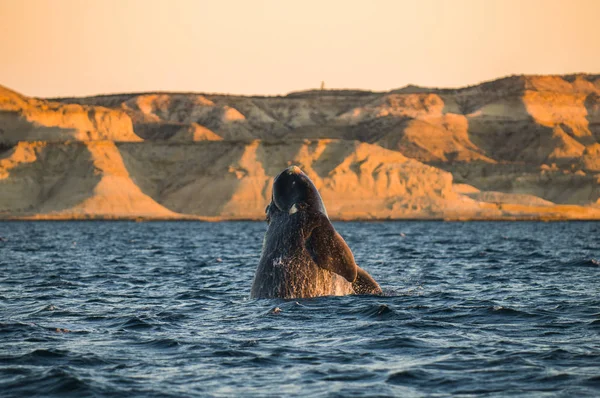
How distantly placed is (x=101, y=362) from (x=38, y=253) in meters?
30.9

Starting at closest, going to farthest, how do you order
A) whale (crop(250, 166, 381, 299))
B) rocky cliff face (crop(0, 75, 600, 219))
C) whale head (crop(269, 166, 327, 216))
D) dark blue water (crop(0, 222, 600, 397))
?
dark blue water (crop(0, 222, 600, 397)), whale (crop(250, 166, 381, 299)), whale head (crop(269, 166, 327, 216)), rocky cliff face (crop(0, 75, 600, 219))

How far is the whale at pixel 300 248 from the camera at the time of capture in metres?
14.8

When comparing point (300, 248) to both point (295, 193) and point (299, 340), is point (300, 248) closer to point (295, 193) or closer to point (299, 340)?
point (295, 193)

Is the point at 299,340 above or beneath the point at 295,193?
beneath

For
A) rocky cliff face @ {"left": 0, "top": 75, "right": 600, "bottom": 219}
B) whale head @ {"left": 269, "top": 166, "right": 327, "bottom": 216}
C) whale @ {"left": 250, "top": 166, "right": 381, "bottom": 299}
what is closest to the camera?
whale @ {"left": 250, "top": 166, "right": 381, "bottom": 299}

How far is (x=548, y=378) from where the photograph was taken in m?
12.0

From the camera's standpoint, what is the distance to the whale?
583 inches

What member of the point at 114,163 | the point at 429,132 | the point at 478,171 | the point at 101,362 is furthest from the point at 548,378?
the point at 429,132

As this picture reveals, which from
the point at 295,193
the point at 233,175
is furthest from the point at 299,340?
the point at 233,175

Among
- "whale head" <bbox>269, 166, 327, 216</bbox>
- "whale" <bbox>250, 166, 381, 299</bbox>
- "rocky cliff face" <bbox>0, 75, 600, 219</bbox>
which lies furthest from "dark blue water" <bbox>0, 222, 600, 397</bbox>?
"rocky cliff face" <bbox>0, 75, 600, 219</bbox>

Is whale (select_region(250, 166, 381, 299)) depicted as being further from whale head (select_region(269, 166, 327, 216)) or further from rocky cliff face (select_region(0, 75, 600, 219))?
rocky cliff face (select_region(0, 75, 600, 219))

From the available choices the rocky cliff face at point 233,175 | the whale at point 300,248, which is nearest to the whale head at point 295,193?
the whale at point 300,248

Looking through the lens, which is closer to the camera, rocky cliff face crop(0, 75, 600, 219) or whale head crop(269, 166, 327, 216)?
whale head crop(269, 166, 327, 216)

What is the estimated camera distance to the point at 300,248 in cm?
1500
